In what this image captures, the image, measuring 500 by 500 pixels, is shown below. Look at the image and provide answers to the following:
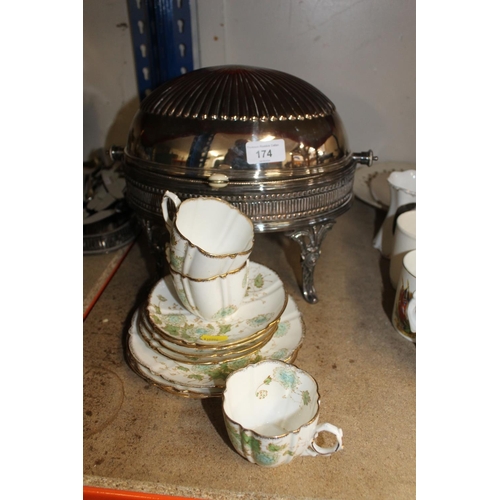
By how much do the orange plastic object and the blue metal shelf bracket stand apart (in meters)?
0.75

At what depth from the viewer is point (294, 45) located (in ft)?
3.14

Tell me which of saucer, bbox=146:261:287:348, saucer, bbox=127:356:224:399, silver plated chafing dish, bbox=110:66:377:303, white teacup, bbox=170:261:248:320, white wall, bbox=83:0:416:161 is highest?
white wall, bbox=83:0:416:161

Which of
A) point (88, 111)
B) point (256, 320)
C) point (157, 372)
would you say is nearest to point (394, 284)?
point (256, 320)

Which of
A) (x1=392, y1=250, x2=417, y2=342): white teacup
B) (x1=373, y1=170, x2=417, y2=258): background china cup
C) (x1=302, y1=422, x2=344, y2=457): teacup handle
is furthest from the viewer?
(x1=373, y1=170, x2=417, y2=258): background china cup

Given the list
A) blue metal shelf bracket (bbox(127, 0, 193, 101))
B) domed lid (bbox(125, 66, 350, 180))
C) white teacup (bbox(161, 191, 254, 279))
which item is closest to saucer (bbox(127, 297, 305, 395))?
white teacup (bbox(161, 191, 254, 279))

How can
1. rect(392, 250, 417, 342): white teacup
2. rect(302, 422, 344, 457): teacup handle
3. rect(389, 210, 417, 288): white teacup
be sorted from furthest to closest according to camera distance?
rect(389, 210, 417, 288): white teacup < rect(392, 250, 417, 342): white teacup < rect(302, 422, 344, 457): teacup handle

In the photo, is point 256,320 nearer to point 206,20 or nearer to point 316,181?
point 316,181

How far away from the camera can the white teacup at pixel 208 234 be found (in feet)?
1.78

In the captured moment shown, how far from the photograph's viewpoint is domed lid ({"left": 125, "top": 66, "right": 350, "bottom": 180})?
0.63 meters

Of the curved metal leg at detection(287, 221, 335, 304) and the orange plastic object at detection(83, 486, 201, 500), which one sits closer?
the orange plastic object at detection(83, 486, 201, 500)

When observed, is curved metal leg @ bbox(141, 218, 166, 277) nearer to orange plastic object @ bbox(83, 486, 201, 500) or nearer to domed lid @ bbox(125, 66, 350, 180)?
domed lid @ bbox(125, 66, 350, 180)

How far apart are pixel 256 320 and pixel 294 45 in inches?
24.8

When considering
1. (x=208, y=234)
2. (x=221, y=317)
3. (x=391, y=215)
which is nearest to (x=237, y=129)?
(x=208, y=234)

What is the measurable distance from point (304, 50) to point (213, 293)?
629mm
